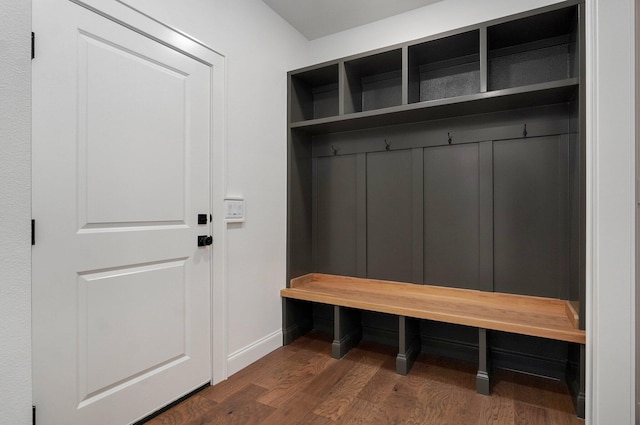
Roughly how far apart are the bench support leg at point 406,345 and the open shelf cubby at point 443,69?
1681mm

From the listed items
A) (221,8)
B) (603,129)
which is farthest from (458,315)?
(221,8)

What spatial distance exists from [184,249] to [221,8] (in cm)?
160

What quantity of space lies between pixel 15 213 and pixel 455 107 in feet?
7.84

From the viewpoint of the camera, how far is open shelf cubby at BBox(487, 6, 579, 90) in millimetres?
2100

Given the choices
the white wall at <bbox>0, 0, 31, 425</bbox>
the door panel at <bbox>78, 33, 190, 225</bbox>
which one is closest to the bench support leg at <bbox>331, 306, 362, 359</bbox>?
the door panel at <bbox>78, 33, 190, 225</bbox>

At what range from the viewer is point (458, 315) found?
2137 millimetres

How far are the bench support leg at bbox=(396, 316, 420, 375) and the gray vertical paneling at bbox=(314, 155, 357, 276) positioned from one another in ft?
2.29

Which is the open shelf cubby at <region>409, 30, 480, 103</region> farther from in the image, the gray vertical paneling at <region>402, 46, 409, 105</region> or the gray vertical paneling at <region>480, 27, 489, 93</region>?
the gray vertical paneling at <region>480, 27, 489, 93</region>

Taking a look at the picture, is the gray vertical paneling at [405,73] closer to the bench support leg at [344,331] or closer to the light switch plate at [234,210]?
the light switch plate at [234,210]

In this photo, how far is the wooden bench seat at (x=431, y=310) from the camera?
1987 mm

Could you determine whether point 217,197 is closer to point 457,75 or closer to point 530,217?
point 457,75

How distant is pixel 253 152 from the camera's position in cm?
253

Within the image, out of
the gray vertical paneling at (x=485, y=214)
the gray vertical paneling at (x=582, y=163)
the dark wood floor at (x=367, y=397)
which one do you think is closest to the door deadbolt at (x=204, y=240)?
the dark wood floor at (x=367, y=397)

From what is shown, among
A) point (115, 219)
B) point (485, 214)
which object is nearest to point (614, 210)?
point (485, 214)
